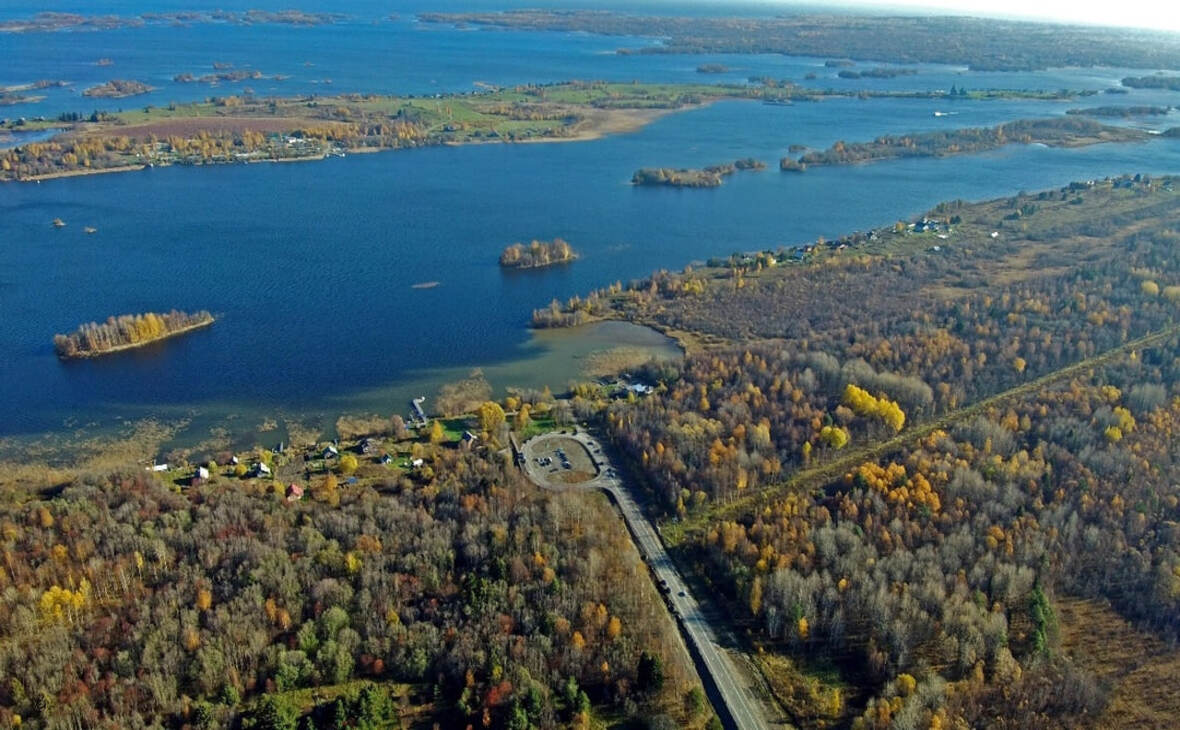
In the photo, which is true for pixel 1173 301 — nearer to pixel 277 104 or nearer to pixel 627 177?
pixel 627 177

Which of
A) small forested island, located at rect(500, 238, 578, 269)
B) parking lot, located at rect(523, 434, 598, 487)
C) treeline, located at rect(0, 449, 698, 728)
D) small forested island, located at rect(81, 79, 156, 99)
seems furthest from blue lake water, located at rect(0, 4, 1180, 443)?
small forested island, located at rect(81, 79, 156, 99)

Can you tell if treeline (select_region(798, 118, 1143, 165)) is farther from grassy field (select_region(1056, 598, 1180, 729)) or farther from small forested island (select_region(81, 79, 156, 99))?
small forested island (select_region(81, 79, 156, 99))

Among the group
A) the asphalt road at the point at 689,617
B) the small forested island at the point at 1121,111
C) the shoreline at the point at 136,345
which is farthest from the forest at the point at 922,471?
the small forested island at the point at 1121,111

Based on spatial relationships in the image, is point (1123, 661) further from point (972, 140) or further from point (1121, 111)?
point (1121, 111)

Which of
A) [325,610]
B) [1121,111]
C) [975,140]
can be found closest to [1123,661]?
[325,610]

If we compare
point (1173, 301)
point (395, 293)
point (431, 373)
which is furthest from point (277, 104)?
point (1173, 301)

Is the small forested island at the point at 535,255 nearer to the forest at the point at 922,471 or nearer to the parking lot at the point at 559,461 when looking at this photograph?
the forest at the point at 922,471
